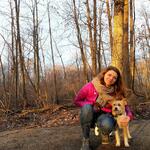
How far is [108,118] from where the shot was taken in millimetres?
5676

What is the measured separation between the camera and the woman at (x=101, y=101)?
5.69m

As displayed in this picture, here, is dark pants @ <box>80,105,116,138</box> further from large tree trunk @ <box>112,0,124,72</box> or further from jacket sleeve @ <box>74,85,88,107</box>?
large tree trunk @ <box>112,0,124,72</box>

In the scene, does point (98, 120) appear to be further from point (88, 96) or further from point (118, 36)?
point (118, 36)

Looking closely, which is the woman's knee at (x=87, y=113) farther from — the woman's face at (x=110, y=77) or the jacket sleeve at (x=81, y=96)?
the woman's face at (x=110, y=77)

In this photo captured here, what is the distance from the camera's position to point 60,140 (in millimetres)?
6949

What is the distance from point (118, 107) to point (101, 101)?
12.2 inches

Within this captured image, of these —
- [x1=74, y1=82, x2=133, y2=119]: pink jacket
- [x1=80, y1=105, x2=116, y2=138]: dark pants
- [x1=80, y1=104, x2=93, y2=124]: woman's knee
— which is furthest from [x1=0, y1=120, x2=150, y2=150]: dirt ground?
[x1=74, y1=82, x2=133, y2=119]: pink jacket

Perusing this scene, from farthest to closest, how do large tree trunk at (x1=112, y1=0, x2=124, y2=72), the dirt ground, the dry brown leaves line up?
large tree trunk at (x1=112, y1=0, x2=124, y2=72)
the dry brown leaves
the dirt ground

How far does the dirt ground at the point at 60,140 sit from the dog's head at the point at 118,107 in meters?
0.56

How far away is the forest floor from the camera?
6350 mm

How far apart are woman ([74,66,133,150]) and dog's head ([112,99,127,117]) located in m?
0.11

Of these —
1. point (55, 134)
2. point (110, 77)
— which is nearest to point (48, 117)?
point (55, 134)

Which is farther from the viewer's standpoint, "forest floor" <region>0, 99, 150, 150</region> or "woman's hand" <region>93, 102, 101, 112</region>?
"forest floor" <region>0, 99, 150, 150</region>

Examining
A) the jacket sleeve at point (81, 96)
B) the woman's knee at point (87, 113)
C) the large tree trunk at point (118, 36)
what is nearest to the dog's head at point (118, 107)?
the woman's knee at point (87, 113)
